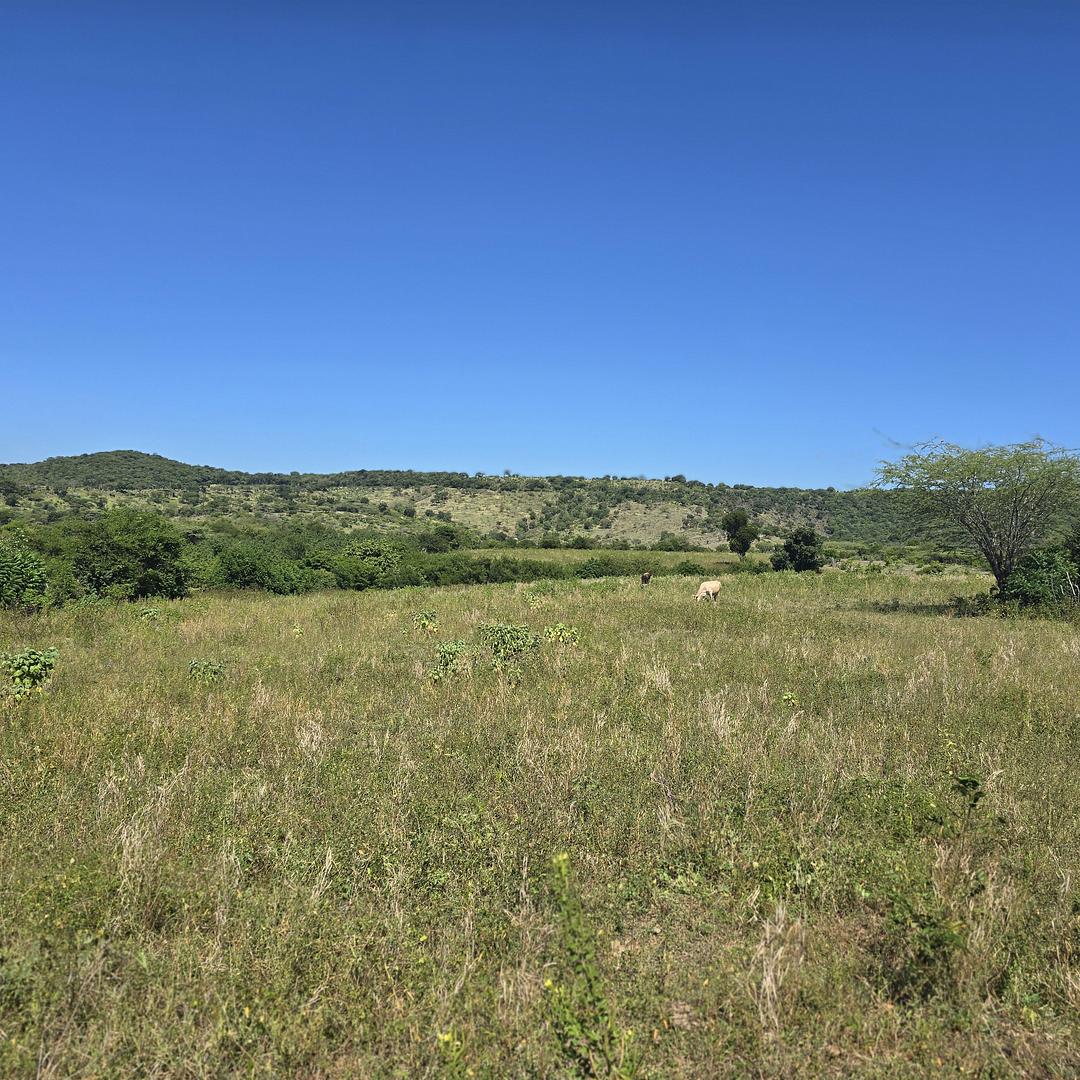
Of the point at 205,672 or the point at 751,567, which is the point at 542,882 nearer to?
the point at 205,672

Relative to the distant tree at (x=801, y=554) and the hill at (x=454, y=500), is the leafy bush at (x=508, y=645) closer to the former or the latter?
the distant tree at (x=801, y=554)

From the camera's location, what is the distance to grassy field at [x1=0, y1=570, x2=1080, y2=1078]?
9.93 feet

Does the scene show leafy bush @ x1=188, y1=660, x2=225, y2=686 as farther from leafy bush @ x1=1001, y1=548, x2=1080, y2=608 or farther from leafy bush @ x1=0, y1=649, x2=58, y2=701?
leafy bush @ x1=1001, y1=548, x2=1080, y2=608

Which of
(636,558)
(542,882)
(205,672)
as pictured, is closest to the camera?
(542,882)

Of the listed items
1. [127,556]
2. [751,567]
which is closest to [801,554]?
[751,567]

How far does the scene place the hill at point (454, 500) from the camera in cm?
7450

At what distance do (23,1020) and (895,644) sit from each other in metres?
13.7

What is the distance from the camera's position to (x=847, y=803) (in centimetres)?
529

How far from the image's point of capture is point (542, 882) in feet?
14.0

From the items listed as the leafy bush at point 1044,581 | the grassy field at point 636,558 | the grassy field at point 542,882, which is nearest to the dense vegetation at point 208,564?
the grassy field at point 636,558

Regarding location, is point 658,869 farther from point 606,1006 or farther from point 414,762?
point 414,762

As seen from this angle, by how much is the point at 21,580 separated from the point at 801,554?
38.9 meters

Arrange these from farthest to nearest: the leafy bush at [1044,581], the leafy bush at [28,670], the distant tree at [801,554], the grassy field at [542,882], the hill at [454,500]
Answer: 1. the hill at [454,500]
2. the distant tree at [801,554]
3. the leafy bush at [1044,581]
4. the leafy bush at [28,670]
5. the grassy field at [542,882]

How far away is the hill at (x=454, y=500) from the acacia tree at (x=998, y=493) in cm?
4441
